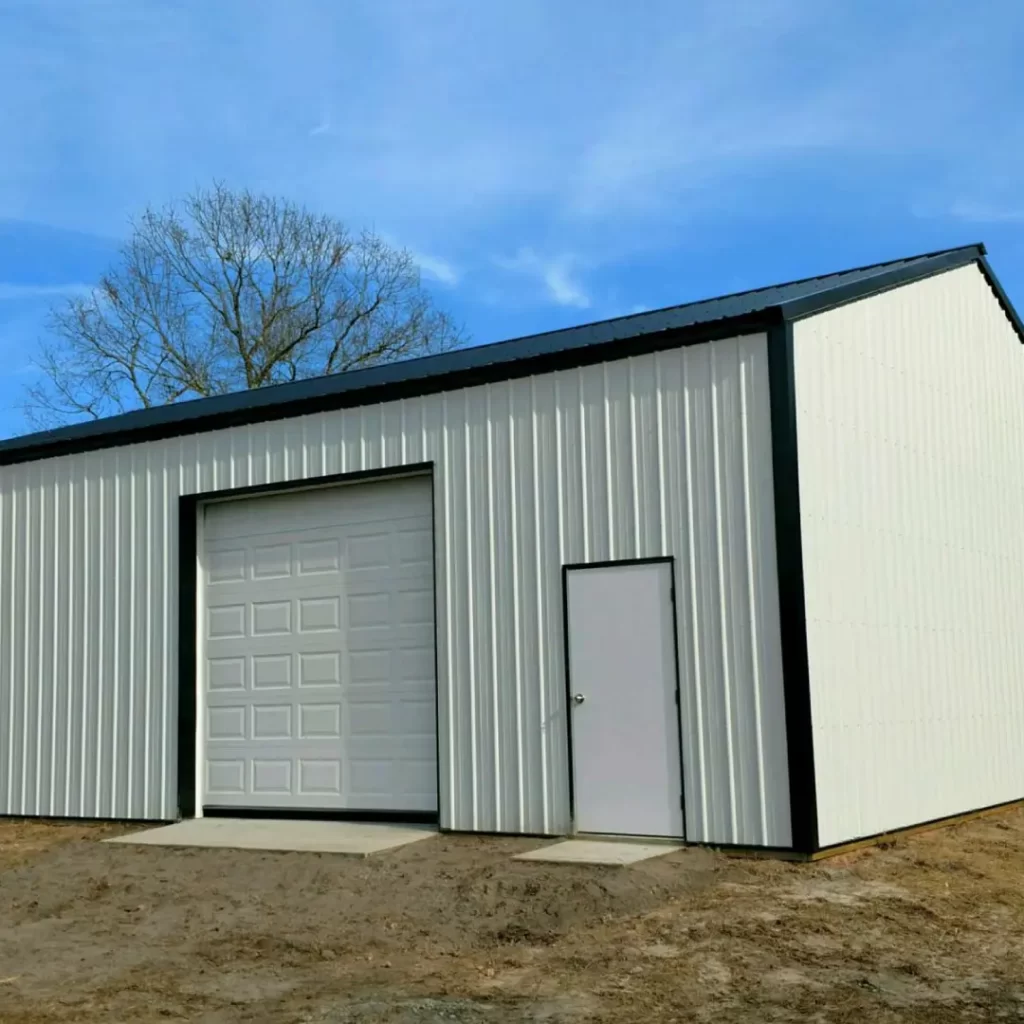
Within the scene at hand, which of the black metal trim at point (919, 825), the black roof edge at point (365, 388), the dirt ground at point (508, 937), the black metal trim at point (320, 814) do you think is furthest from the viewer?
the black metal trim at point (320, 814)

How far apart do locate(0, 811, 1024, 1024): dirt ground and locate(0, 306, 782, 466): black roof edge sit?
3879 millimetres

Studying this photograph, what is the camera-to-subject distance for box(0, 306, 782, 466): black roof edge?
10.3 metres

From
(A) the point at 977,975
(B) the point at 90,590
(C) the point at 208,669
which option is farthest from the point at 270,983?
(B) the point at 90,590

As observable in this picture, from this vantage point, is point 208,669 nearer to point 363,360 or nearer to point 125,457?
point 125,457

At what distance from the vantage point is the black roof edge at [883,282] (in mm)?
10094

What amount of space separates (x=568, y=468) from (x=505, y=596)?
47.1 inches

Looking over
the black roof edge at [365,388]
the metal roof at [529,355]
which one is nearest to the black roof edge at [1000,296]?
the metal roof at [529,355]

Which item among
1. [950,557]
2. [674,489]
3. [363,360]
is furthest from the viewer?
[363,360]

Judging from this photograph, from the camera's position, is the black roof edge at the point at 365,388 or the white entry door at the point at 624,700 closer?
the white entry door at the point at 624,700

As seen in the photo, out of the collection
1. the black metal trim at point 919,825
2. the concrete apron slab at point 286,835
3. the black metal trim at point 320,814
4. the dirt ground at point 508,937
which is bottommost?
the dirt ground at point 508,937

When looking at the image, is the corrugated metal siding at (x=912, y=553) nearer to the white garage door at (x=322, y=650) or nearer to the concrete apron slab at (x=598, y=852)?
the concrete apron slab at (x=598, y=852)

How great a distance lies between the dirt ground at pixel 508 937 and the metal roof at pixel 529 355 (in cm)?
392

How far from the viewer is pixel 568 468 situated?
35.5 feet

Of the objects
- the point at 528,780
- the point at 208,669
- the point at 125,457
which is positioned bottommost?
the point at 528,780
